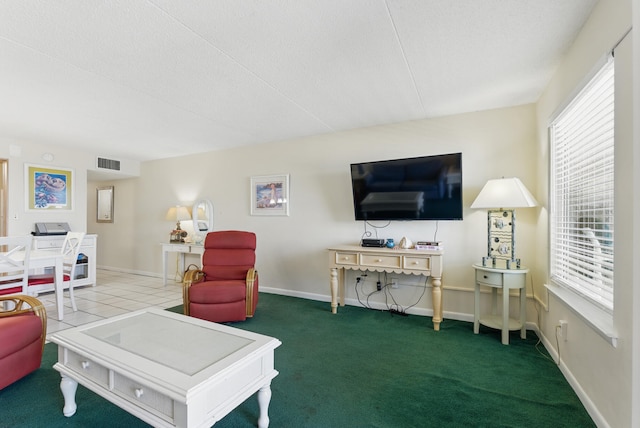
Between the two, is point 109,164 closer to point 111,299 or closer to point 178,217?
point 178,217

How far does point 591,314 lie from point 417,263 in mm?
1521

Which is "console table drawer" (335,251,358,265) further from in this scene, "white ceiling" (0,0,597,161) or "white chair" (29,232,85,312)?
"white chair" (29,232,85,312)

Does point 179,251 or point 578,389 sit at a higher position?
point 179,251

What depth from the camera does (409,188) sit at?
134 inches

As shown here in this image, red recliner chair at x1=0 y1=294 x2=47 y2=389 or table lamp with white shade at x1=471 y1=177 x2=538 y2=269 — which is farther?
table lamp with white shade at x1=471 y1=177 x2=538 y2=269

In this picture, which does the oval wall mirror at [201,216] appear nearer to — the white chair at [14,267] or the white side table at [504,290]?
the white chair at [14,267]

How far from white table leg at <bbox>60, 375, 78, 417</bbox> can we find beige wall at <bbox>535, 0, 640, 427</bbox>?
2831mm

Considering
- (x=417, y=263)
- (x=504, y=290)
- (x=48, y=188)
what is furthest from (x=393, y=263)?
(x=48, y=188)

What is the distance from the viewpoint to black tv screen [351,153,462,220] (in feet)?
10.4

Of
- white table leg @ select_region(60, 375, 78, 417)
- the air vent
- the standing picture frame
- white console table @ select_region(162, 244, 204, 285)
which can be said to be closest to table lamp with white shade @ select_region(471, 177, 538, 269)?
white table leg @ select_region(60, 375, 78, 417)

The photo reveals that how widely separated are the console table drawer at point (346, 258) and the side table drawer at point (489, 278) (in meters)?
1.26

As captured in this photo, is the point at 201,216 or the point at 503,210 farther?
the point at 201,216

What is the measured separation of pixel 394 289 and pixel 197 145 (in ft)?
12.0

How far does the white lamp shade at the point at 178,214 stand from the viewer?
525 cm
